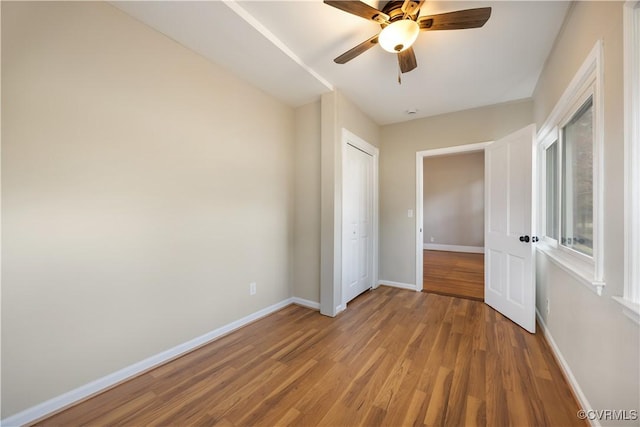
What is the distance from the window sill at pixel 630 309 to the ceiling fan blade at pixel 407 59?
1909mm

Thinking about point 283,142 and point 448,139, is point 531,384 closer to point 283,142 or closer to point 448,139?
point 448,139

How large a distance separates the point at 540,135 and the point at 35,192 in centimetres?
421

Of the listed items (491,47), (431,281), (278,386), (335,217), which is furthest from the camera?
(431,281)

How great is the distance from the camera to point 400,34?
1.58 meters

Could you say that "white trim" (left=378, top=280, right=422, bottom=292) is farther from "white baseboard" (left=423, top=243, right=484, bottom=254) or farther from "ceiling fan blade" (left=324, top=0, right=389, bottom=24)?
"white baseboard" (left=423, top=243, right=484, bottom=254)

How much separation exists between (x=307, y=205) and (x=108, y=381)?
2.34 metres

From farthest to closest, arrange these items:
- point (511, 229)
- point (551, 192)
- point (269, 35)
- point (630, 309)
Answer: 1. point (511, 229)
2. point (551, 192)
3. point (269, 35)
4. point (630, 309)

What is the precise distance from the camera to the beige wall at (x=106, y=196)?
134 centimetres

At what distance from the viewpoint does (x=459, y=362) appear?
192cm

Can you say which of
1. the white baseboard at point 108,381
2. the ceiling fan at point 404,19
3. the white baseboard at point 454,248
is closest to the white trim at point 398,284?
the white baseboard at point 108,381

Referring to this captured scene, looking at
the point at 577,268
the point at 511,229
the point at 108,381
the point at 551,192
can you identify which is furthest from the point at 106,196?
the point at 551,192

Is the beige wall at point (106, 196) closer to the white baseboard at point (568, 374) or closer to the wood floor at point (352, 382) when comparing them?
the wood floor at point (352, 382)

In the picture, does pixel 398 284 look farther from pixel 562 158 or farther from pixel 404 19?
pixel 404 19

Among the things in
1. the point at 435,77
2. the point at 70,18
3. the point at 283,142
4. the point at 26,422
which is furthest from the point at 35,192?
the point at 435,77
